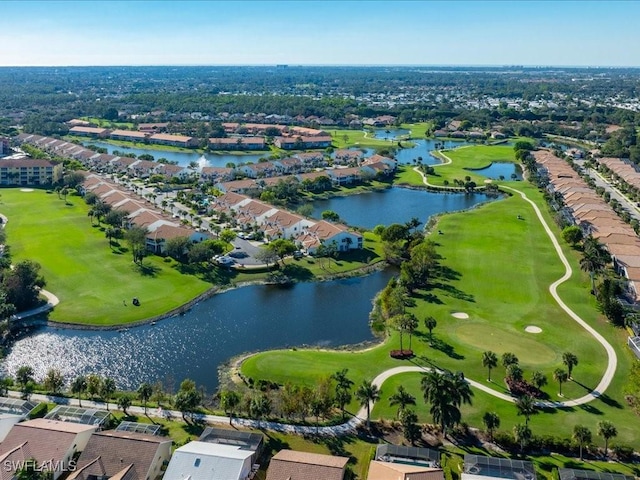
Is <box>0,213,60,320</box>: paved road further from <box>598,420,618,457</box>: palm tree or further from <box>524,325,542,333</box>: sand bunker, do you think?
<box>598,420,618,457</box>: palm tree

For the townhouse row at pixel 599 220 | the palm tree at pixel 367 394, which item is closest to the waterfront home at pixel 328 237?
the townhouse row at pixel 599 220

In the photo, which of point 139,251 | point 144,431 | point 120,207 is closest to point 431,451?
point 144,431

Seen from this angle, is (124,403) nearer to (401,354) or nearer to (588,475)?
(401,354)

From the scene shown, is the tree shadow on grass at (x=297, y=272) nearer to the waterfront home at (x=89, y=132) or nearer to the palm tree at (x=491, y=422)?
the palm tree at (x=491, y=422)

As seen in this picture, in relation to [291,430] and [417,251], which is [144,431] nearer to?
[291,430]

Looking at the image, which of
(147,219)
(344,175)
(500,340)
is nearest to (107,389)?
(500,340)
